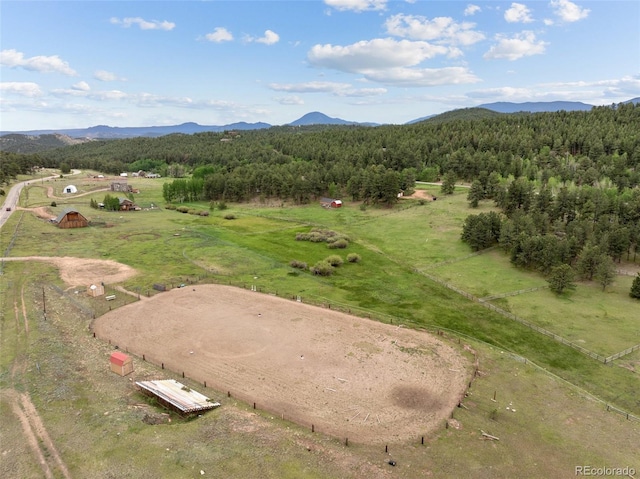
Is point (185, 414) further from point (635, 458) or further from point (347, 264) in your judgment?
point (347, 264)

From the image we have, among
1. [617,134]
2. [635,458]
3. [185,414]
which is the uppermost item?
[617,134]

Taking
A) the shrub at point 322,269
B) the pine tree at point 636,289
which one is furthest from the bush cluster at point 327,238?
the pine tree at point 636,289

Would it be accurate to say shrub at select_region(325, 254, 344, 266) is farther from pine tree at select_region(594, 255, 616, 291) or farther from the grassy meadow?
pine tree at select_region(594, 255, 616, 291)

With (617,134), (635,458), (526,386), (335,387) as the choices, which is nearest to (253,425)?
(335,387)

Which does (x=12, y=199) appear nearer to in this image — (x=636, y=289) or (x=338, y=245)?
(x=338, y=245)

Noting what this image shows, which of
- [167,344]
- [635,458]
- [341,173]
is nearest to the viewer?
[635,458]

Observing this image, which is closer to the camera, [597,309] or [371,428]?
[371,428]

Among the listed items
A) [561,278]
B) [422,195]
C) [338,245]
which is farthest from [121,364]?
[422,195]
